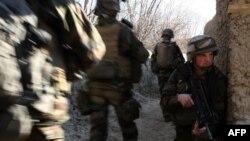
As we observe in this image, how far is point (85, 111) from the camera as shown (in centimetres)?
486

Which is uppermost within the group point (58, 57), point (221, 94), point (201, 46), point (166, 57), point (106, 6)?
point (106, 6)

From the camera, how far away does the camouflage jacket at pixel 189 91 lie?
427cm

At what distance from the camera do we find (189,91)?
4.31 meters

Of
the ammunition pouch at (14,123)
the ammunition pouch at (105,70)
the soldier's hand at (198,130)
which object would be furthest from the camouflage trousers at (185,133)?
the ammunition pouch at (14,123)

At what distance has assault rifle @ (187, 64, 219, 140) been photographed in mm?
4102

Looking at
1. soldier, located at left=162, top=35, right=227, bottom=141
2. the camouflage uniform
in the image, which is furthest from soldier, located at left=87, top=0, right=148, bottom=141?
the camouflage uniform

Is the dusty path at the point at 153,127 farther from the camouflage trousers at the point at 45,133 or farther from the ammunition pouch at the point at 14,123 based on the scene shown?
the ammunition pouch at the point at 14,123

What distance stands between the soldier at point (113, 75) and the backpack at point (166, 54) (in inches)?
99.0

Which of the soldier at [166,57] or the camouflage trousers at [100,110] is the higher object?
the soldier at [166,57]

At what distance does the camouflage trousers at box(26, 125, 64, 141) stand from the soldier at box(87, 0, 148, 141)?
2.08 metres

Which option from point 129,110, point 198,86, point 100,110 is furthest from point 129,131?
point 198,86

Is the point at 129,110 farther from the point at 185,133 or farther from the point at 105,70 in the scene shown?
the point at 185,133

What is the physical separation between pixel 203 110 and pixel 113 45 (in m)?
1.17

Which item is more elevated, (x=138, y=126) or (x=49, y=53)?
(x=49, y=53)
